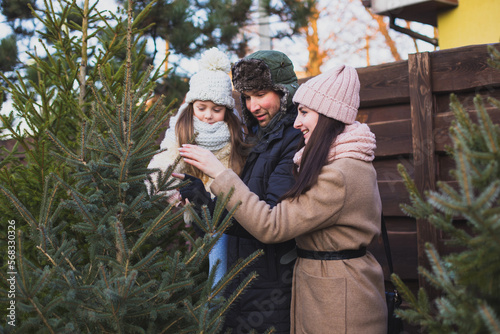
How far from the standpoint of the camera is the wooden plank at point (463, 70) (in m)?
3.21

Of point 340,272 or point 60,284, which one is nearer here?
point 60,284

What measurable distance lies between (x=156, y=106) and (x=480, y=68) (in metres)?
2.22

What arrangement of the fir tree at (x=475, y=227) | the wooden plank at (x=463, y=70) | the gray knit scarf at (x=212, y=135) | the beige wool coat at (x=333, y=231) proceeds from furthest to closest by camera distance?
the wooden plank at (x=463, y=70)
the gray knit scarf at (x=212, y=135)
the beige wool coat at (x=333, y=231)
the fir tree at (x=475, y=227)

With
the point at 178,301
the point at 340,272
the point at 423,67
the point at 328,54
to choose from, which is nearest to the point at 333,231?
the point at 340,272

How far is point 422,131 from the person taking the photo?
3.45m

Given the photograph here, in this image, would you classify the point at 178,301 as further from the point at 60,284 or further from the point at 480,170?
the point at 480,170

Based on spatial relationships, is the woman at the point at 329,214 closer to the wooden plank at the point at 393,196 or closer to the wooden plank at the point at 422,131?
the wooden plank at the point at 422,131

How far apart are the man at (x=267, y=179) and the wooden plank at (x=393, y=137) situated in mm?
1272

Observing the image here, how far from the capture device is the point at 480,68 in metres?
3.25

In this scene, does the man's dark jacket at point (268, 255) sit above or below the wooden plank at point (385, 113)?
below

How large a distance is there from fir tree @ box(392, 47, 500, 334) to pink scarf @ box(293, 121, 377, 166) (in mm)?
595

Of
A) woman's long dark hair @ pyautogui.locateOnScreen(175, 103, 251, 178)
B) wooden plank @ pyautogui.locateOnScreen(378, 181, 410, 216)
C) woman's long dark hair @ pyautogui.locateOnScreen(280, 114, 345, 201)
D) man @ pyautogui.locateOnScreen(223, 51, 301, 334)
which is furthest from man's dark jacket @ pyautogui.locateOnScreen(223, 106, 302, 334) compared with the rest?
wooden plank @ pyautogui.locateOnScreen(378, 181, 410, 216)

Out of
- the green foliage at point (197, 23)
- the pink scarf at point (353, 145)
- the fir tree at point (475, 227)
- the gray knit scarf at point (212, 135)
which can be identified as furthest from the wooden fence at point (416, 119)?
the green foliage at point (197, 23)

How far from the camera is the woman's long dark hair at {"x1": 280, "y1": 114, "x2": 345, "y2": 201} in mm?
2125
